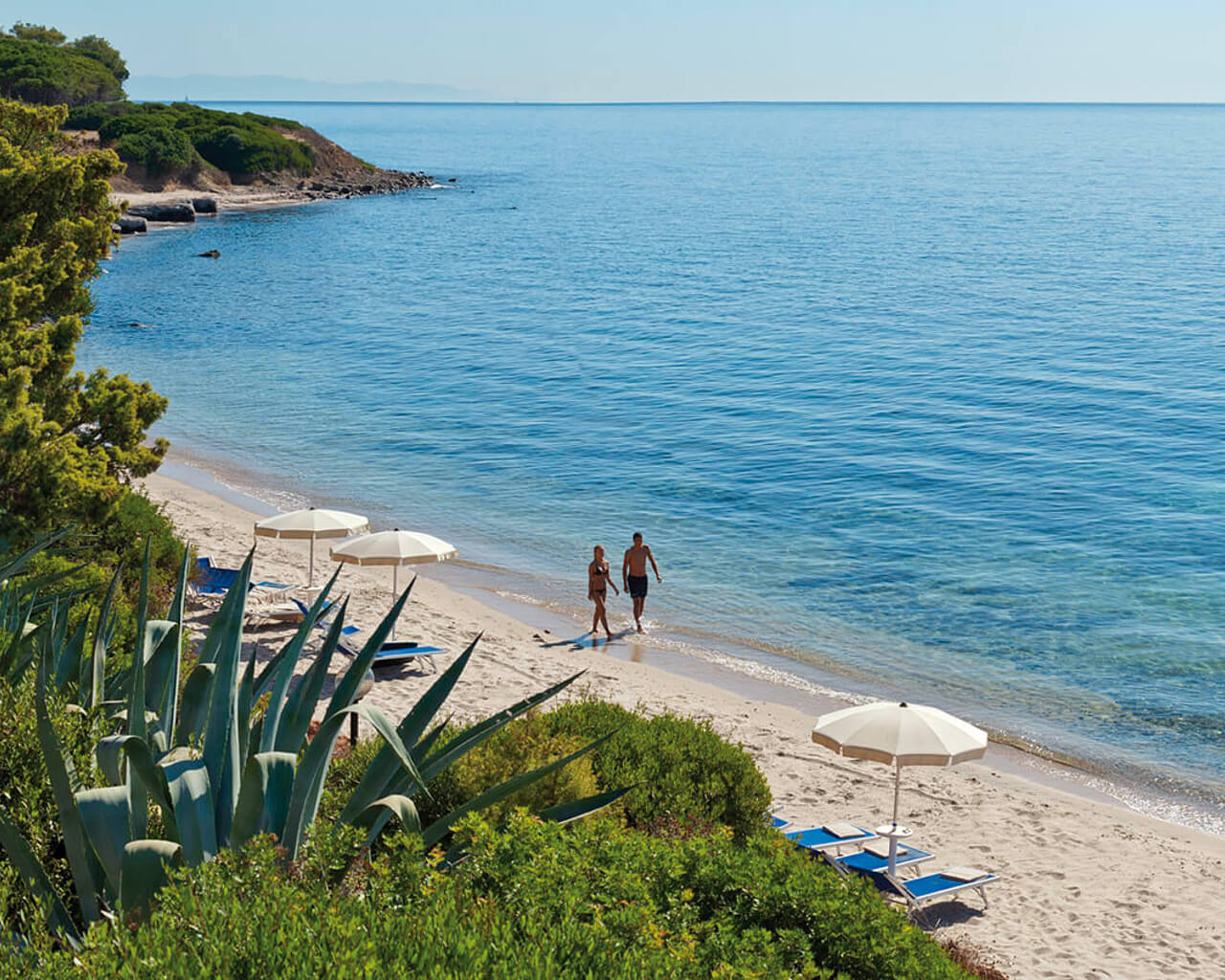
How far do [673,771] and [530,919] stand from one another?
4885 millimetres

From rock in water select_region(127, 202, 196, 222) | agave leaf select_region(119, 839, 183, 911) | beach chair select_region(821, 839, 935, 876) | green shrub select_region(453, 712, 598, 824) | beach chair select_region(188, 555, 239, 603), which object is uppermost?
rock in water select_region(127, 202, 196, 222)

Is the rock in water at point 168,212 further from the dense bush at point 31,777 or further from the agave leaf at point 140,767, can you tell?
the agave leaf at point 140,767

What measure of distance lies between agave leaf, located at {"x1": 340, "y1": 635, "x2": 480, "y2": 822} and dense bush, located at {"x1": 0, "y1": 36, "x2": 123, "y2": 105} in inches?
4057

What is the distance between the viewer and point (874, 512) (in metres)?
24.2

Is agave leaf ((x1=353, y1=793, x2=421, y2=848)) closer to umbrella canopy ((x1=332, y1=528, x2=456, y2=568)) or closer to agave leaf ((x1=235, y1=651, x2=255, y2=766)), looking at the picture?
agave leaf ((x1=235, y1=651, x2=255, y2=766))

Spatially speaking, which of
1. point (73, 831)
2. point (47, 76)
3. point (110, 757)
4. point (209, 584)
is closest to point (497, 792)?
point (110, 757)

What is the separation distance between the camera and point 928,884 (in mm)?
10055

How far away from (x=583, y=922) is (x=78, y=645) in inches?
173

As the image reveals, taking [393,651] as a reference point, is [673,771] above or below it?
above

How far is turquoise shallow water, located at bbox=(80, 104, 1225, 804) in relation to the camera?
18062 mm

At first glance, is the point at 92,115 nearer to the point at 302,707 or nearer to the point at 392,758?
the point at 302,707

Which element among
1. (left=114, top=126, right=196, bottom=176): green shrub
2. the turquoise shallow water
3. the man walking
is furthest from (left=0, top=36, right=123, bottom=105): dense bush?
the man walking

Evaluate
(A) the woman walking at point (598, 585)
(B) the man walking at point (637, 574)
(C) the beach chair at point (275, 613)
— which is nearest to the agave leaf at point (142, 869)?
(C) the beach chair at point (275, 613)

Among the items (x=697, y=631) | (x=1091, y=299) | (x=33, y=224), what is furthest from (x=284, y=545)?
(x=1091, y=299)
